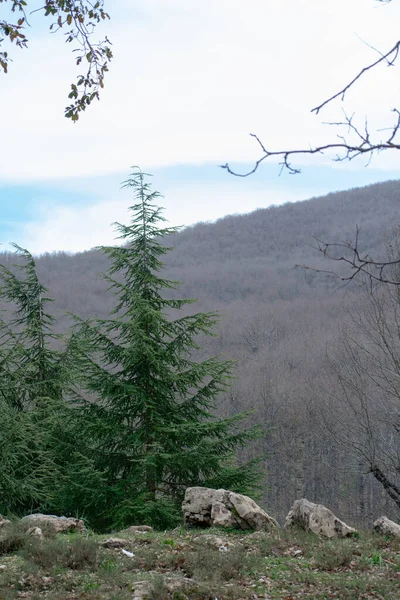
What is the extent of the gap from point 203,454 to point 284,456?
2944 centimetres

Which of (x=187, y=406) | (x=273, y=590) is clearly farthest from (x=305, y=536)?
(x=187, y=406)

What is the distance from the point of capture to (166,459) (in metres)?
11.5

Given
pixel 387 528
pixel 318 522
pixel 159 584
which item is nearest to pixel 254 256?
pixel 387 528

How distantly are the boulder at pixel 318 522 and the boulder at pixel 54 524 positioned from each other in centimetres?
265

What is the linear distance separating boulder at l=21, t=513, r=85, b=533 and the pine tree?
3.41 metres

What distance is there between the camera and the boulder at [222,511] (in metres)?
7.90

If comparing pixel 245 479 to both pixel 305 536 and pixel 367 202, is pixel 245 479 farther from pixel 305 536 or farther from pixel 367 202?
pixel 367 202

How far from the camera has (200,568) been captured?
5.87m

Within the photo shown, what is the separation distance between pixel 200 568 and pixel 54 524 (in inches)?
99.5

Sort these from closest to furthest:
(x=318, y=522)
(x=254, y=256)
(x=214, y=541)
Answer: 1. (x=214, y=541)
2. (x=318, y=522)
3. (x=254, y=256)

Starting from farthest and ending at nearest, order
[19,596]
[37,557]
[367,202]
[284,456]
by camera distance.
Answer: [367,202] < [284,456] < [37,557] < [19,596]

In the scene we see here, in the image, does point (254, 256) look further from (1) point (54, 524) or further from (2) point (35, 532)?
(2) point (35, 532)

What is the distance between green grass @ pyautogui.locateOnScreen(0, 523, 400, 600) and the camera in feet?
17.6

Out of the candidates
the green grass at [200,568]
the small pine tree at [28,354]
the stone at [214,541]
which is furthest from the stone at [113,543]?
the small pine tree at [28,354]
